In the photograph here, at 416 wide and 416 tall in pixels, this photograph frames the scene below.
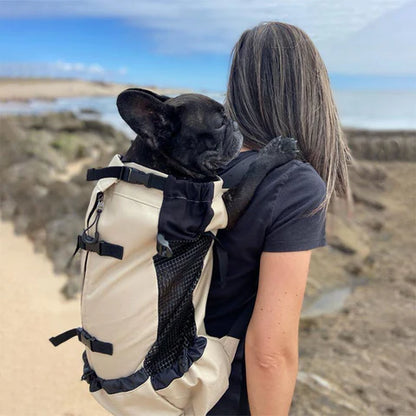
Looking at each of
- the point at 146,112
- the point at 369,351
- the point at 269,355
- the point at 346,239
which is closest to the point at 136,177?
the point at 146,112

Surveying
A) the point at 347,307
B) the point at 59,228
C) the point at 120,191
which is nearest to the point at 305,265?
the point at 120,191

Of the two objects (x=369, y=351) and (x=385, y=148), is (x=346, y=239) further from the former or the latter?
(x=385, y=148)

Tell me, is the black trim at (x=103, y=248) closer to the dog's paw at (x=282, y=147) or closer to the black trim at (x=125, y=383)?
the black trim at (x=125, y=383)

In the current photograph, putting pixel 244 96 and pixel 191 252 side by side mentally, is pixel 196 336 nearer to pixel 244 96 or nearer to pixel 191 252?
pixel 191 252

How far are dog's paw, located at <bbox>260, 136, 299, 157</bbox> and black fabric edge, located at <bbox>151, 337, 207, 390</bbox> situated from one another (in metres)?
0.72


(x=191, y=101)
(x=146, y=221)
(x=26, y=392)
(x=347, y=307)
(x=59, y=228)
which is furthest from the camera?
(x=59, y=228)

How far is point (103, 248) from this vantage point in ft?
5.14

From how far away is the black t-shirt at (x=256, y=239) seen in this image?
161cm

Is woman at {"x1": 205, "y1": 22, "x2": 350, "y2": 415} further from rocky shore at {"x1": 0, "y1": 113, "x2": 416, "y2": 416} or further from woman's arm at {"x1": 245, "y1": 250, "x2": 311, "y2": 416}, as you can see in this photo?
rocky shore at {"x1": 0, "y1": 113, "x2": 416, "y2": 416}

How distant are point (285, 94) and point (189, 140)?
45 cm

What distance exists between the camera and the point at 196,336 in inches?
68.2

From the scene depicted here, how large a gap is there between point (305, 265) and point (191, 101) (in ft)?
2.78

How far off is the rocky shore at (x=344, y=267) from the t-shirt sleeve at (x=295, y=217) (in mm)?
2668

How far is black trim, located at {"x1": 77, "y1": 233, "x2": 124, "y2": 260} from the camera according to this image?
155 cm
